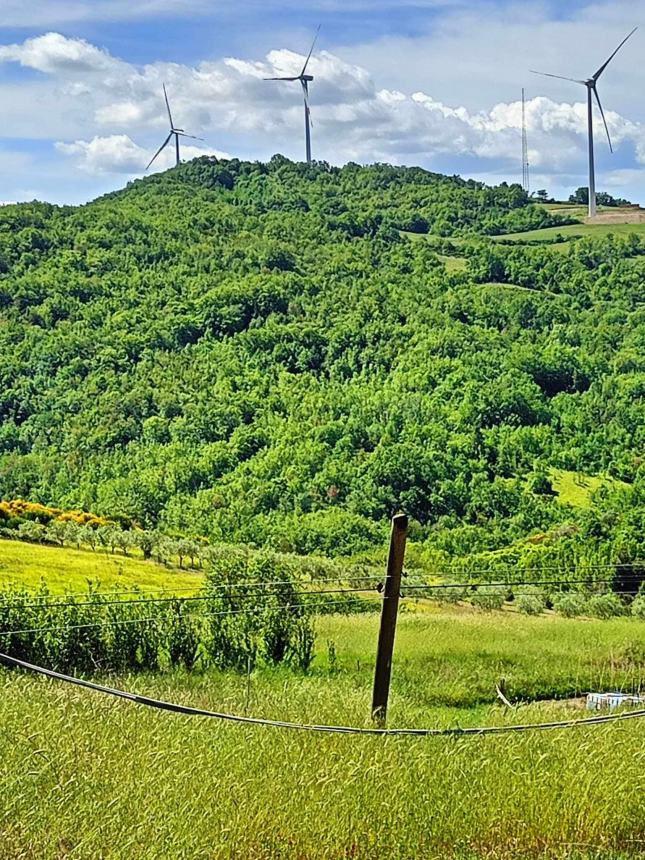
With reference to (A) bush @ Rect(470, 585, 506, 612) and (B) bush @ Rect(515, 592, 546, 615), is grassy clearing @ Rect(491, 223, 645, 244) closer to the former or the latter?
(A) bush @ Rect(470, 585, 506, 612)

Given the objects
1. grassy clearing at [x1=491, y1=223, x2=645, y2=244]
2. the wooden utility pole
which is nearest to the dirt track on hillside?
grassy clearing at [x1=491, y1=223, x2=645, y2=244]

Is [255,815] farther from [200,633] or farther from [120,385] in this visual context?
[120,385]

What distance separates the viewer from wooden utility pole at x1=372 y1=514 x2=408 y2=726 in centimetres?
833

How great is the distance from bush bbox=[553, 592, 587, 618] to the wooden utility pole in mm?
36855

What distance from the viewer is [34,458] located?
10781cm

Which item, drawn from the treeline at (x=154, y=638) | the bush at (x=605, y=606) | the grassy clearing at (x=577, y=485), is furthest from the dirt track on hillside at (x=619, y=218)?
A: the treeline at (x=154, y=638)

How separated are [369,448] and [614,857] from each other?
3973 inches

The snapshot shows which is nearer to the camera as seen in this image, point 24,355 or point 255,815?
point 255,815

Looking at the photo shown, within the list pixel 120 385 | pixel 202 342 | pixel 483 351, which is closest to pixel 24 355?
pixel 120 385

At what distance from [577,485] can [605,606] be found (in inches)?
1987

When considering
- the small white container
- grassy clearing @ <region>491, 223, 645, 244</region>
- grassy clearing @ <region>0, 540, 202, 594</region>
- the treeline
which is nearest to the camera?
the small white container

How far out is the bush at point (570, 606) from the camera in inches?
1746

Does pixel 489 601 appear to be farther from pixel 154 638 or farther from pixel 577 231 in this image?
pixel 577 231

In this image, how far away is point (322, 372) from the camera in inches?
4953
